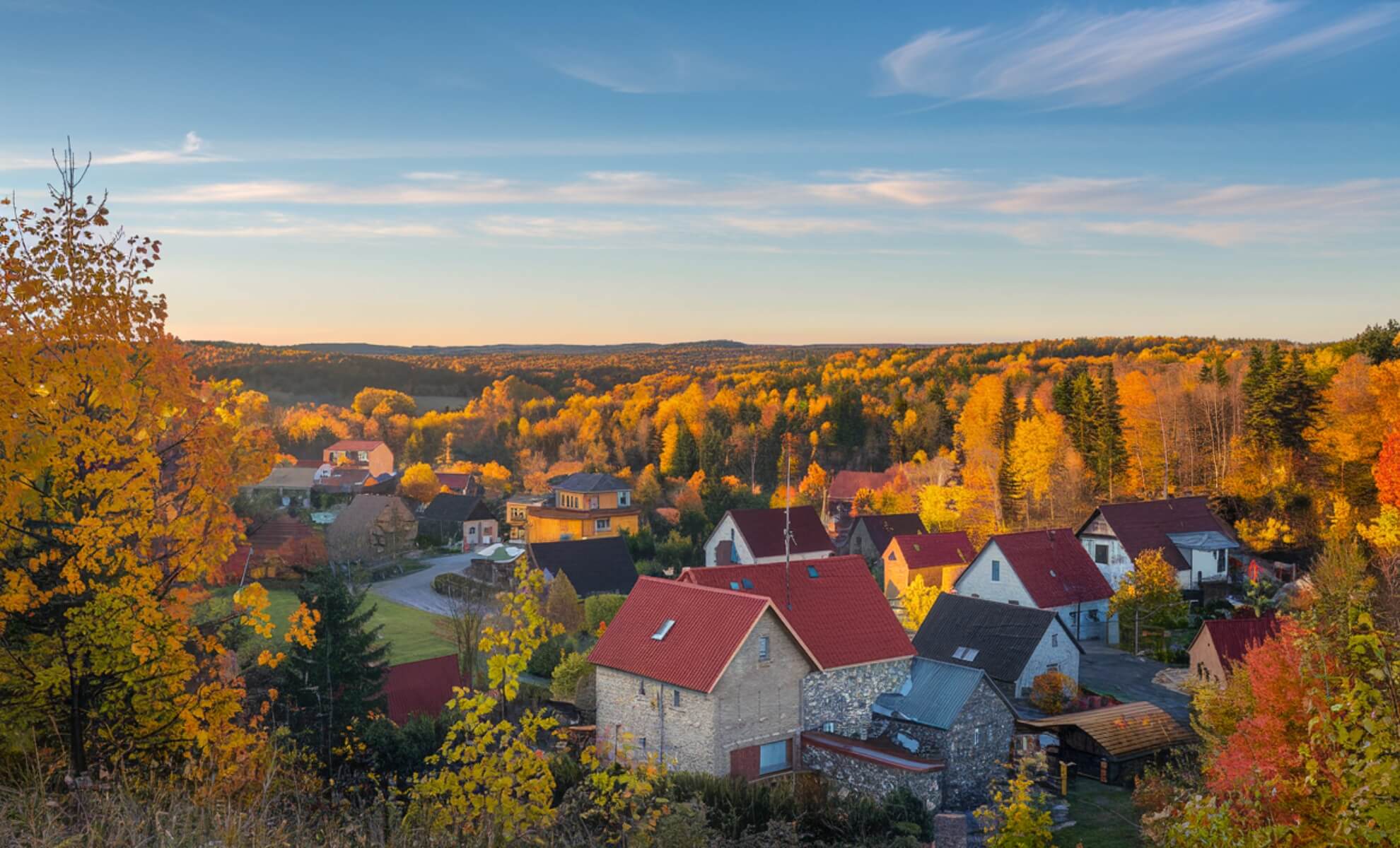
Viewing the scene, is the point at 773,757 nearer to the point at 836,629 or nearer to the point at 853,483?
the point at 836,629

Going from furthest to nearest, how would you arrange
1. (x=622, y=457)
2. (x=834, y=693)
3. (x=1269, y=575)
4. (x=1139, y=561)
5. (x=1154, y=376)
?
(x=622, y=457), (x=1154, y=376), (x=1269, y=575), (x=1139, y=561), (x=834, y=693)

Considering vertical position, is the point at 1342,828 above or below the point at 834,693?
above

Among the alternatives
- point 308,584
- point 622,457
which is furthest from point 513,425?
point 308,584

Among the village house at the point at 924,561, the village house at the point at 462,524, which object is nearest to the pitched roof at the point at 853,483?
the village house at the point at 924,561

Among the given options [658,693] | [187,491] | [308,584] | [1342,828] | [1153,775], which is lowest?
[1153,775]

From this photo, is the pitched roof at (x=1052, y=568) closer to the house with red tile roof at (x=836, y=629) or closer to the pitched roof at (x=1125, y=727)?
the pitched roof at (x=1125, y=727)

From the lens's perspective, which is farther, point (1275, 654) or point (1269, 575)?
point (1269, 575)

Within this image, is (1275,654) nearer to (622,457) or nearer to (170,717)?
(170,717)
